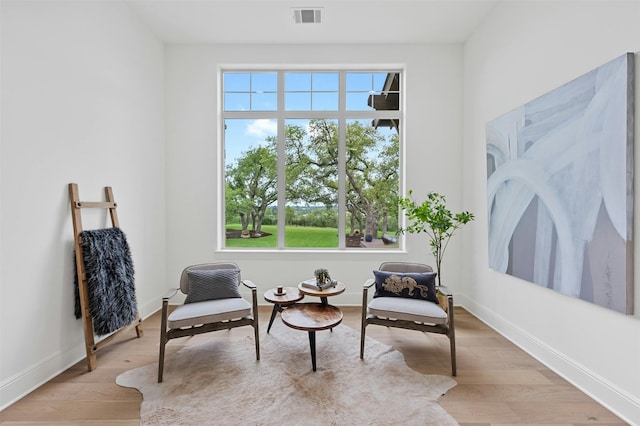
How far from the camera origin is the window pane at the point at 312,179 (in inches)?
155

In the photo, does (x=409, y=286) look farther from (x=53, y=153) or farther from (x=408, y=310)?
(x=53, y=153)

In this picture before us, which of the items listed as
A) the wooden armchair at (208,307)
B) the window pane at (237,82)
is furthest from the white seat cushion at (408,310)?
the window pane at (237,82)

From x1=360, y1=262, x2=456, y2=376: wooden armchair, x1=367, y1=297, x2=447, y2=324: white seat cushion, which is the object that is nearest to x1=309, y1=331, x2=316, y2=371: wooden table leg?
x1=360, y1=262, x2=456, y2=376: wooden armchair

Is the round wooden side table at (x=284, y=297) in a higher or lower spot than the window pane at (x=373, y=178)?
lower

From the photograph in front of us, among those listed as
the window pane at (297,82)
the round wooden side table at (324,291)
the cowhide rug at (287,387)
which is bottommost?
the cowhide rug at (287,387)

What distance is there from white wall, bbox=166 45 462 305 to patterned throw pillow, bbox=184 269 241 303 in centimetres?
→ 110

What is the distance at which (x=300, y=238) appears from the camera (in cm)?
398

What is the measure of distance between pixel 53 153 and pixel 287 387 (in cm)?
244

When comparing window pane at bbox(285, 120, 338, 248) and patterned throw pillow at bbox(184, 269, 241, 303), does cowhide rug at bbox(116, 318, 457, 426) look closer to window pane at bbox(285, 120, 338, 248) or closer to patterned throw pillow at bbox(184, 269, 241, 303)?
patterned throw pillow at bbox(184, 269, 241, 303)

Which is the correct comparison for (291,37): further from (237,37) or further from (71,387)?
(71,387)

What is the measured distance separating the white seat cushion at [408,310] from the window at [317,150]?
1478 mm

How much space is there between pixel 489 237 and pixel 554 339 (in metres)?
1.08

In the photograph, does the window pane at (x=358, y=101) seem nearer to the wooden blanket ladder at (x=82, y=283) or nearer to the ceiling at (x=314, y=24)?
the ceiling at (x=314, y=24)

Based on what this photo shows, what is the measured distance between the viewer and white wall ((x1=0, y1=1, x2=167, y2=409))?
192 cm
